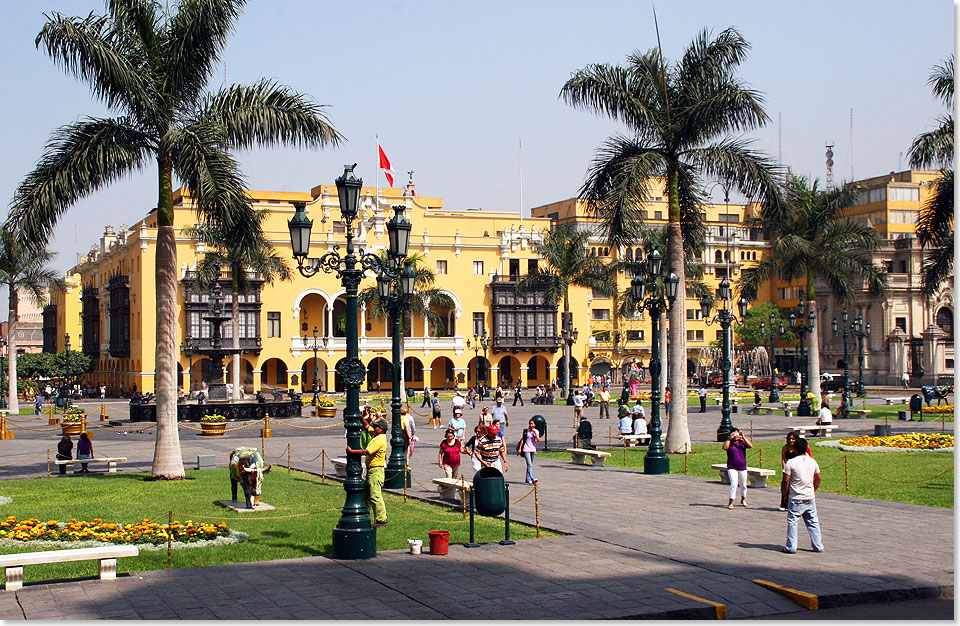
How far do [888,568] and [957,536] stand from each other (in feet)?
6.18

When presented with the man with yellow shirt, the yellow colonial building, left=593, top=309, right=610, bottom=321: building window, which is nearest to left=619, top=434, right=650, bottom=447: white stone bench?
the man with yellow shirt

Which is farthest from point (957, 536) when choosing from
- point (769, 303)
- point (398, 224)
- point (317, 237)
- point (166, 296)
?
point (769, 303)

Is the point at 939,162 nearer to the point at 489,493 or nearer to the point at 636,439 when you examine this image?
the point at 636,439

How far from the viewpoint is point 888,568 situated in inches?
Answer: 446

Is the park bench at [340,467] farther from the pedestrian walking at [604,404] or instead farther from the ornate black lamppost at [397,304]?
the pedestrian walking at [604,404]

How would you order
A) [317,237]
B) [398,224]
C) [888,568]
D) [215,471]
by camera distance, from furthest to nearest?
1. [317,237]
2. [215,471]
3. [398,224]
4. [888,568]

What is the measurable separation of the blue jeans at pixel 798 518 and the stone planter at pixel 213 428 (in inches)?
999

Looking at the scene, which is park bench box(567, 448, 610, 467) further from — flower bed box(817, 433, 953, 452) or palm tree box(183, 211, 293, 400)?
palm tree box(183, 211, 293, 400)

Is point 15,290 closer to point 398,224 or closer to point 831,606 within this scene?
point 398,224

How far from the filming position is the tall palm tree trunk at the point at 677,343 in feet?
79.8

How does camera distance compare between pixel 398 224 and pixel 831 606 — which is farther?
pixel 398 224

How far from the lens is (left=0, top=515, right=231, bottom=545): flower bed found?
12.6 metres

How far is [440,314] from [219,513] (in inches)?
2514

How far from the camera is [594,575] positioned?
11.0m
